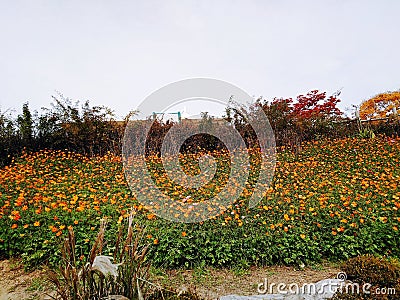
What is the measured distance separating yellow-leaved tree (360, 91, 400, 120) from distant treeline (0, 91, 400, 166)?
371cm

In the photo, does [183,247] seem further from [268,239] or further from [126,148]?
[126,148]

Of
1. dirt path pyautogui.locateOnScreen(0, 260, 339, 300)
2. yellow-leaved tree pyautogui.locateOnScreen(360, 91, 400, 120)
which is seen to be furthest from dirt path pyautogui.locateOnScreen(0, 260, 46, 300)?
yellow-leaved tree pyautogui.locateOnScreen(360, 91, 400, 120)

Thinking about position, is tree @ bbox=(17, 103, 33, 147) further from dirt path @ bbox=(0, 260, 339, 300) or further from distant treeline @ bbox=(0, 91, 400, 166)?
dirt path @ bbox=(0, 260, 339, 300)

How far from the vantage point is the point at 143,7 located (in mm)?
5312

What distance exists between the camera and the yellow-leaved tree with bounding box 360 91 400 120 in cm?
1096

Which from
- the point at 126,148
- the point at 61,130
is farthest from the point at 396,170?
the point at 61,130

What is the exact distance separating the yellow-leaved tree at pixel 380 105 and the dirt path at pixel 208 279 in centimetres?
1005

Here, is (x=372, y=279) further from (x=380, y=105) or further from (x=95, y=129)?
(x=380, y=105)

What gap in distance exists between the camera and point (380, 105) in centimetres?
1130

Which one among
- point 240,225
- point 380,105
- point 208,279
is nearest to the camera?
point 208,279

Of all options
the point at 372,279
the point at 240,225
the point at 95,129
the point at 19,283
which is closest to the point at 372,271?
the point at 372,279

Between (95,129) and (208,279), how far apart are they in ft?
17.5

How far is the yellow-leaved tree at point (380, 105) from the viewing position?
36.0 feet

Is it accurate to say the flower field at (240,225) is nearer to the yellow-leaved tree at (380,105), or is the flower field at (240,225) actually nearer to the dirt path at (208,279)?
the dirt path at (208,279)
